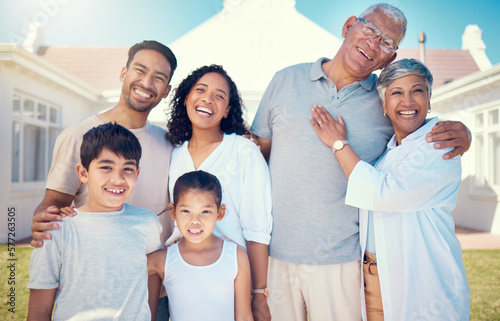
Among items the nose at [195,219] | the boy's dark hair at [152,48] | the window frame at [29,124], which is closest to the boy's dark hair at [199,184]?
the nose at [195,219]

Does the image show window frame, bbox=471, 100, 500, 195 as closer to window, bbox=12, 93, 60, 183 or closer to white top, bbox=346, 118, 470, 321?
white top, bbox=346, 118, 470, 321

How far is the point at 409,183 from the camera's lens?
200 centimetres

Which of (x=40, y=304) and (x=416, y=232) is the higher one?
(x=416, y=232)

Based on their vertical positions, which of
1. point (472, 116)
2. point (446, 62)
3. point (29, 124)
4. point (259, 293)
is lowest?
point (259, 293)

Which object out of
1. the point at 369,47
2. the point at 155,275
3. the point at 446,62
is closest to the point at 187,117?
the point at 155,275

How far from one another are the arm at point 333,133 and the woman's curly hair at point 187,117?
0.52m

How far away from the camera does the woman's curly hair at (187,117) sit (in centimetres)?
243

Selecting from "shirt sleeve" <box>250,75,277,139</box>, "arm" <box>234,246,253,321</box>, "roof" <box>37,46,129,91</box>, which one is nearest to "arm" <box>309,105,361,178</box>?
"shirt sleeve" <box>250,75,277,139</box>

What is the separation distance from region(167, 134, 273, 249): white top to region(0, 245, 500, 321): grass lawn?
8.16 ft

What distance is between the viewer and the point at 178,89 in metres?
2.54

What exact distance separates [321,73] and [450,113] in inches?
362

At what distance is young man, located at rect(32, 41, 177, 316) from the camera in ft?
7.28

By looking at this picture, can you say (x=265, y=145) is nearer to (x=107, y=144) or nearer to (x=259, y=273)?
(x=259, y=273)

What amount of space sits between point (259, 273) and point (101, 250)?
851 mm
